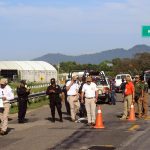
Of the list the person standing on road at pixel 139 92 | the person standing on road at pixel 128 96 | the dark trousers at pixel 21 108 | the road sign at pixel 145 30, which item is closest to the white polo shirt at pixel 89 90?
the person standing on road at pixel 128 96

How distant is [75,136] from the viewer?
50.9 ft

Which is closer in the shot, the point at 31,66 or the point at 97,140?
the point at 97,140

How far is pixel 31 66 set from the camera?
10912 cm

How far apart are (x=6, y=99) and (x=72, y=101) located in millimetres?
3933

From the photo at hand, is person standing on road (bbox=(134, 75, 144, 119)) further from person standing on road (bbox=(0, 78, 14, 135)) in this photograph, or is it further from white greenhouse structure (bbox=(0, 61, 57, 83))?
white greenhouse structure (bbox=(0, 61, 57, 83))

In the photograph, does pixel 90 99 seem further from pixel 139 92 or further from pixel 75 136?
pixel 139 92

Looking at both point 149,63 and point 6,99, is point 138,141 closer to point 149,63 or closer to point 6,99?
point 6,99

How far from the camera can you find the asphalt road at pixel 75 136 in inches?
531

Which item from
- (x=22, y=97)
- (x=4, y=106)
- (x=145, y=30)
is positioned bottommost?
(x=4, y=106)

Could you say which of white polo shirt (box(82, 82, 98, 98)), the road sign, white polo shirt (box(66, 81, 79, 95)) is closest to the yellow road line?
white polo shirt (box(82, 82, 98, 98))

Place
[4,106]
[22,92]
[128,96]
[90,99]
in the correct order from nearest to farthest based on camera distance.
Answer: [4,106]
[90,99]
[22,92]
[128,96]

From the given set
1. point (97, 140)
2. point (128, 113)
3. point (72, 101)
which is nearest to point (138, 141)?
point (97, 140)

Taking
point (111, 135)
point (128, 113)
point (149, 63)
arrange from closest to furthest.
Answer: point (111, 135) < point (128, 113) < point (149, 63)

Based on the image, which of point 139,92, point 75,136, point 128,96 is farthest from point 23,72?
point 75,136
